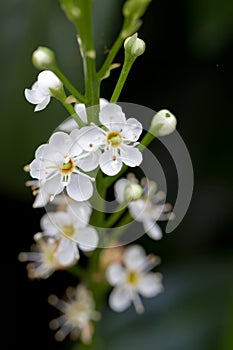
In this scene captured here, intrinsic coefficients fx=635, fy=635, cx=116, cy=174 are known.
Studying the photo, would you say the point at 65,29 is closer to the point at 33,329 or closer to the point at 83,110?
the point at 83,110

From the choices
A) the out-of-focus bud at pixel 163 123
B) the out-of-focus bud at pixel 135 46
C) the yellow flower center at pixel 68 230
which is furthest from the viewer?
the yellow flower center at pixel 68 230

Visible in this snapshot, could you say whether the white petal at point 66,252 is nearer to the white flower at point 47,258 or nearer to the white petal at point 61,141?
the white flower at point 47,258

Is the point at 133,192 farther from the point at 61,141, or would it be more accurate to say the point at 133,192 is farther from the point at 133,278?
the point at 133,278

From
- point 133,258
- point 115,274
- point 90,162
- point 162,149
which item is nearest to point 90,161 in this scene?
→ point 90,162

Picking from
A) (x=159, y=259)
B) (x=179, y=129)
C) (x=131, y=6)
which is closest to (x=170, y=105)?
(x=179, y=129)

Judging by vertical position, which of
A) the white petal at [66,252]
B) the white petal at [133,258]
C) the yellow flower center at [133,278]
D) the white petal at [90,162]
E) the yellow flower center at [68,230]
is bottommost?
the yellow flower center at [133,278]

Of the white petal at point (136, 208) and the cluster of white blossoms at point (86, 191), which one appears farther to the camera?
the white petal at point (136, 208)

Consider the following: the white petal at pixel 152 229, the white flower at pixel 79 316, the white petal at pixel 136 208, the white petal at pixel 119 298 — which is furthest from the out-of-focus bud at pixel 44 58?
the white petal at pixel 119 298
